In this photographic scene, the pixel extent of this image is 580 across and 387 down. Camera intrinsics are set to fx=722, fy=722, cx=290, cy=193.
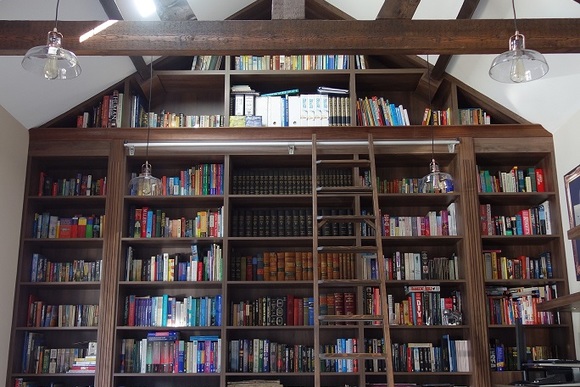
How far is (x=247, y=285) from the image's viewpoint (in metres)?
5.55

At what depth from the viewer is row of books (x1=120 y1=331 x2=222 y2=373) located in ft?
17.6

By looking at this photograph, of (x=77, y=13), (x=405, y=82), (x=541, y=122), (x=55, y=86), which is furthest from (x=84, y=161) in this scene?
(x=541, y=122)

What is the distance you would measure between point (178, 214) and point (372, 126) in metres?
1.72

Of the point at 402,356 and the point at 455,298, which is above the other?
the point at 455,298

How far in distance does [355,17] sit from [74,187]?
2686 mm

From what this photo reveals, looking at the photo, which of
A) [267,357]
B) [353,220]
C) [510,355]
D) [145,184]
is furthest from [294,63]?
[510,355]

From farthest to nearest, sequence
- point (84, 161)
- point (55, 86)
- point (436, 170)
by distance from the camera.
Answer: point (84, 161) → point (55, 86) → point (436, 170)

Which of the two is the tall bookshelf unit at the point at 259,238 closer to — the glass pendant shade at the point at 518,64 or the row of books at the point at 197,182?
the row of books at the point at 197,182

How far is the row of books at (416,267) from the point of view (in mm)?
5551

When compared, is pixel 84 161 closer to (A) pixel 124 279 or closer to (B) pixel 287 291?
(A) pixel 124 279

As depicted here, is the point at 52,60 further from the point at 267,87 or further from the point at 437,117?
the point at 437,117

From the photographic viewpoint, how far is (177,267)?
5.57 m

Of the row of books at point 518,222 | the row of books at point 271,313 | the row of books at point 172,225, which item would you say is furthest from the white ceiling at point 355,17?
the row of books at point 271,313

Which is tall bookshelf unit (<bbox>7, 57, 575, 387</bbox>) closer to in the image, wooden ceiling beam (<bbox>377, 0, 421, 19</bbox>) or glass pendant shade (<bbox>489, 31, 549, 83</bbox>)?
wooden ceiling beam (<bbox>377, 0, 421, 19</bbox>)
